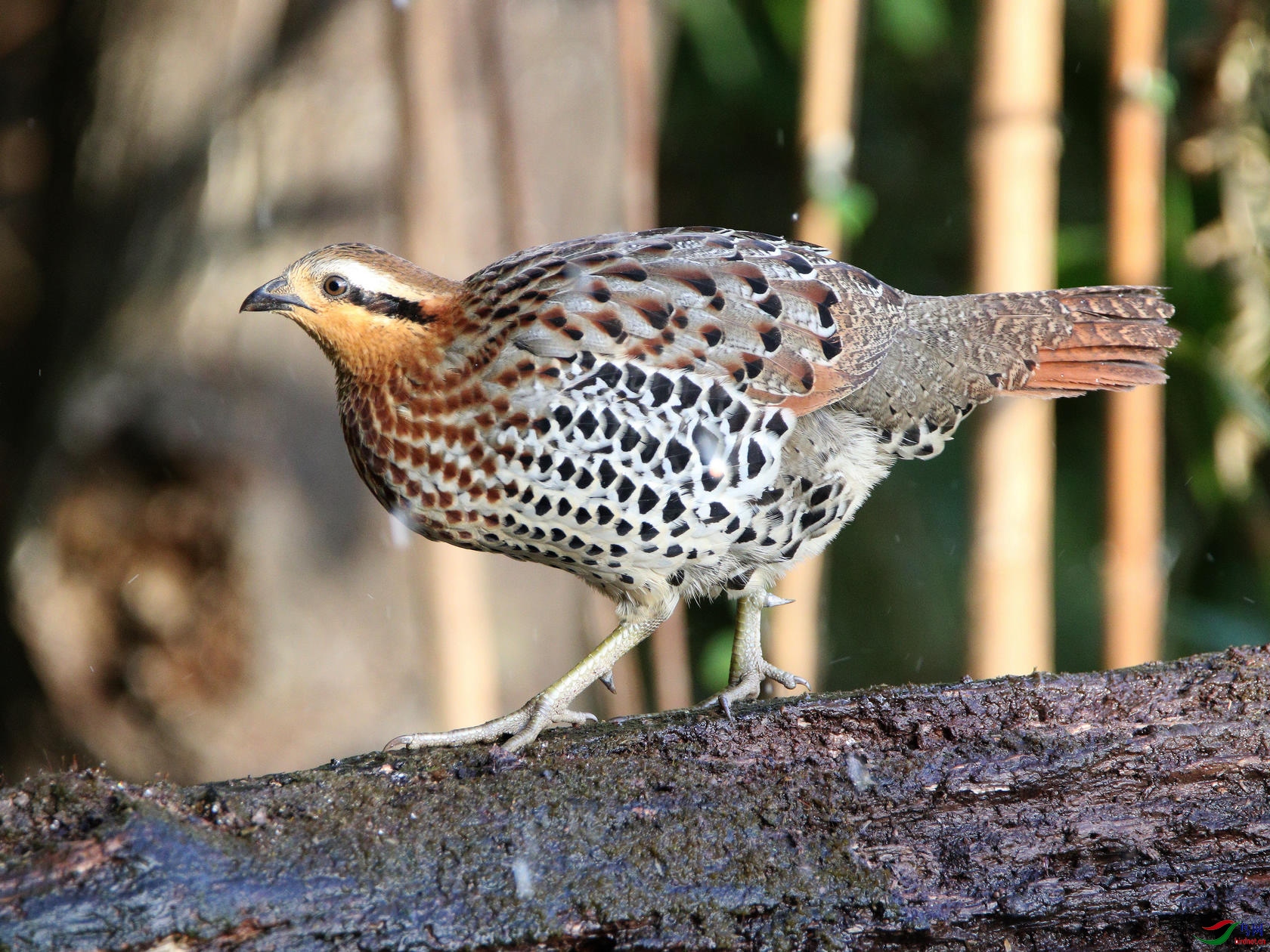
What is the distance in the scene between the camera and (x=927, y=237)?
793cm

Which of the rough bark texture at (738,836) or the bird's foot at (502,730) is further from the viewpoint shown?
the bird's foot at (502,730)

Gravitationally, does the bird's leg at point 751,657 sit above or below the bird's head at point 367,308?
below

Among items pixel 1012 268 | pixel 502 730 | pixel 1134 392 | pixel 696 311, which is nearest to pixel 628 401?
pixel 696 311

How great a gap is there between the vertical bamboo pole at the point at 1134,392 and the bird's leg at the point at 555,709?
6.76ft

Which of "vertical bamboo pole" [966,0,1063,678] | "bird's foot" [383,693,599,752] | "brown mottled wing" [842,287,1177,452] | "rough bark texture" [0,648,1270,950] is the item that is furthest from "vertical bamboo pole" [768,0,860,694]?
"rough bark texture" [0,648,1270,950]

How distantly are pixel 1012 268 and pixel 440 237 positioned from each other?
1945 mm

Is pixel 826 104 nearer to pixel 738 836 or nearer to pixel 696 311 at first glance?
pixel 696 311

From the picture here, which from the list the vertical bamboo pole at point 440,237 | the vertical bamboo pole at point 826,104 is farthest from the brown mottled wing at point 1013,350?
the vertical bamboo pole at point 440,237

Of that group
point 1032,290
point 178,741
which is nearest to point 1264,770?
point 1032,290

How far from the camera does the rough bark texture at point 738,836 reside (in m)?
2.26

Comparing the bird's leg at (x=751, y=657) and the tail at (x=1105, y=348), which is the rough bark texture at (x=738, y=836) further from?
the tail at (x=1105, y=348)

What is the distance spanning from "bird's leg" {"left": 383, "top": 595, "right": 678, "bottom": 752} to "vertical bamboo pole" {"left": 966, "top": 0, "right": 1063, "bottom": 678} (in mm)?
1365

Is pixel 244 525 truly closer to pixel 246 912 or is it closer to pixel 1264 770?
pixel 246 912

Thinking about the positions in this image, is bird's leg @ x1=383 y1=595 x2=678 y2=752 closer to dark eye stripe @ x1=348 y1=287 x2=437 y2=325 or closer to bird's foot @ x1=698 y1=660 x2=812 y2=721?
bird's foot @ x1=698 y1=660 x2=812 y2=721
